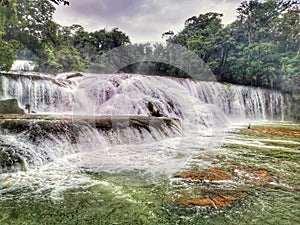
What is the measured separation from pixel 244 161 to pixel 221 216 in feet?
7.31

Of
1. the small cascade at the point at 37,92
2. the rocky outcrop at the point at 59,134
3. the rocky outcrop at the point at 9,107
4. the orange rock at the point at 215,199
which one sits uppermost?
the small cascade at the point at 37,92

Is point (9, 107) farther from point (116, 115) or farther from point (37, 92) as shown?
point (116, 115)

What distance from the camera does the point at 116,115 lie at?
761cm

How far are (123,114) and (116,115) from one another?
651mm

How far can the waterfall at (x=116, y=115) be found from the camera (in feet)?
13.2

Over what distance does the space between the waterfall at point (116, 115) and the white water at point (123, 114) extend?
2cm

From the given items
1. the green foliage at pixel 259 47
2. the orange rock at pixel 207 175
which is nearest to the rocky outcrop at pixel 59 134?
the orange rock at pixel 207 175

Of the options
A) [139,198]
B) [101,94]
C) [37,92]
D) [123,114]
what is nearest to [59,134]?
[139,198]

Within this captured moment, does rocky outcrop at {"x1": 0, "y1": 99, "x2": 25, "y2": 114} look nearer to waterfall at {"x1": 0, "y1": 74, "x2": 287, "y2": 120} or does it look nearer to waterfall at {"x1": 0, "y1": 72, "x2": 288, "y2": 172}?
waterfall at {"x1": 0, "y1": 72, "x2": 288, "y2": 172}

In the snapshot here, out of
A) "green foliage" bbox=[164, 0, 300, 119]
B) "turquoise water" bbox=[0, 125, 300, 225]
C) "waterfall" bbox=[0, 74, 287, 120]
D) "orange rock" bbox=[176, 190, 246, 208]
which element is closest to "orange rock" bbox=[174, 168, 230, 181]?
"turquoise water" bbox=[0, 125, 300, 225]

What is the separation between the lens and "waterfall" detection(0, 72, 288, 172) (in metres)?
4.02

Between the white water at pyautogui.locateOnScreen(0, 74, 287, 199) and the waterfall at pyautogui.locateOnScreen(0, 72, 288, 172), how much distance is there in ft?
0.06

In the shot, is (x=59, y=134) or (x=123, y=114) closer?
(x=59, y=134)

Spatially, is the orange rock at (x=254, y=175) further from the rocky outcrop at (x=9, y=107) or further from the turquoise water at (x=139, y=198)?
the rocky outcrop at (x=9, y=107)
